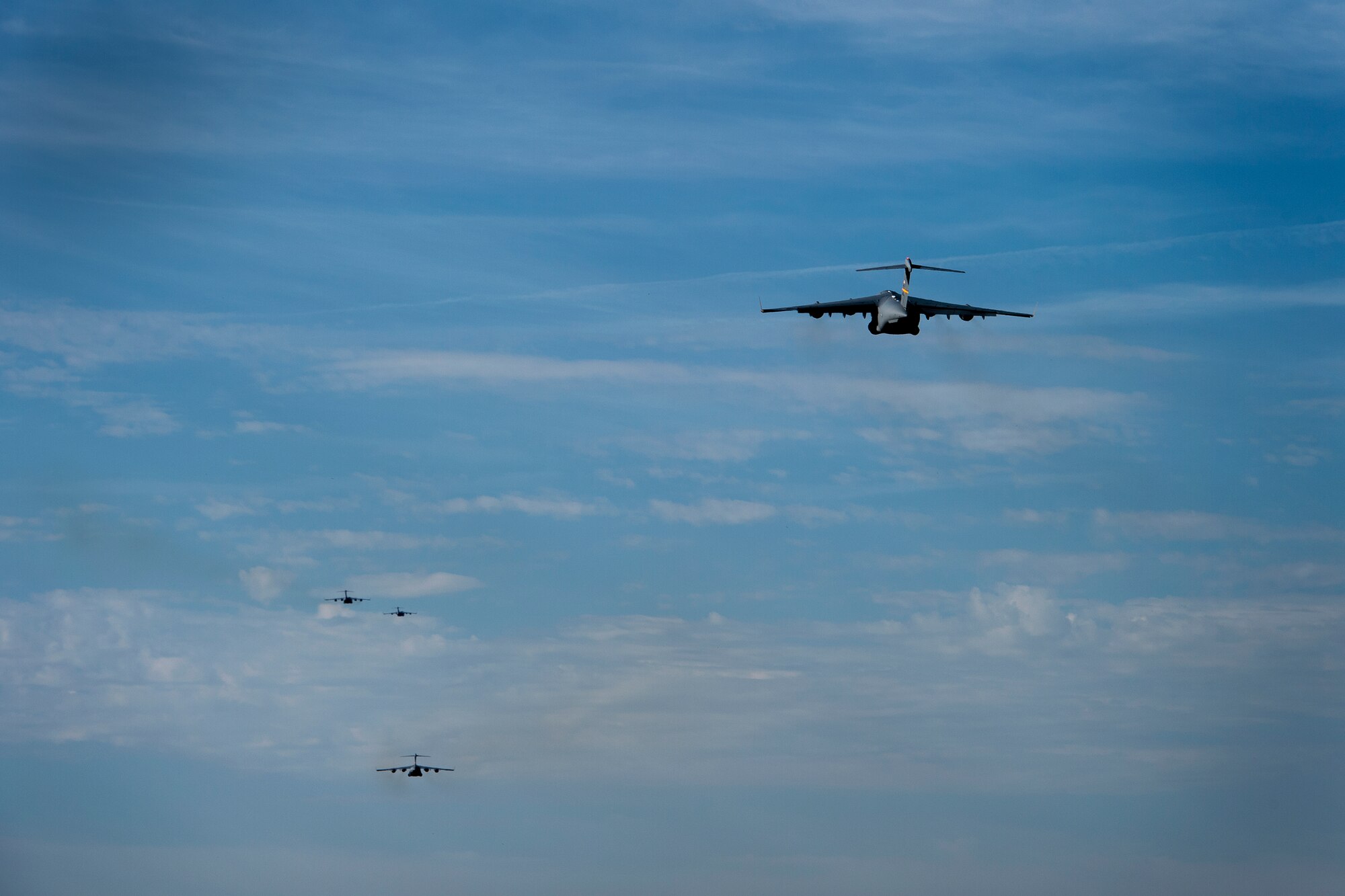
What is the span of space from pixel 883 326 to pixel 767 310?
42.4 ft

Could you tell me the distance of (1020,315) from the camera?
585 feet

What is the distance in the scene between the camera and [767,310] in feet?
569

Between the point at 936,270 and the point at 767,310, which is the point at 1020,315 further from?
the point at 767,310

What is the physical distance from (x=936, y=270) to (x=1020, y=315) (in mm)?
11722

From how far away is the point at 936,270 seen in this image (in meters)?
185

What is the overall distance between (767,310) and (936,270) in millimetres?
23225

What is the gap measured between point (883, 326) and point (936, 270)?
12.8 m

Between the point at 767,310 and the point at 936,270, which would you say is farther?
the point at 936,270

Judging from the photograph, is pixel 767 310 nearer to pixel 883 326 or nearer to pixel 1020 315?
pixel 883 326

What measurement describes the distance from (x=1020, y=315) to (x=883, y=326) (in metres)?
14.9

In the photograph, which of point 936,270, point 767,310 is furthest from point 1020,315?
point 767,310

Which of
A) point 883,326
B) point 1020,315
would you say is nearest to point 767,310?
point 883,326

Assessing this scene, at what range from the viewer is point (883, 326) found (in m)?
177
